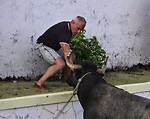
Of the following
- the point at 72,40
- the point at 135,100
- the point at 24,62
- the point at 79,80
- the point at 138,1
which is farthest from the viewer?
the point at 138,1

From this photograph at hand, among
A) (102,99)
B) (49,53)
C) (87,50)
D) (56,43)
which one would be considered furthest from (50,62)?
(102,99)

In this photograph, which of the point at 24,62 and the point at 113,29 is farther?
the point at 113,29

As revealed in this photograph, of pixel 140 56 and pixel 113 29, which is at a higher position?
pixel 113 29

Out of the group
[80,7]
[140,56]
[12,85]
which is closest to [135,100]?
[12,85]

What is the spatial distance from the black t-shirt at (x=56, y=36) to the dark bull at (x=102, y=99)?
2.39 feet

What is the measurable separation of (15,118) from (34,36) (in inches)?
76.1

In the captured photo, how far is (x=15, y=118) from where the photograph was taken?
6.70 meters

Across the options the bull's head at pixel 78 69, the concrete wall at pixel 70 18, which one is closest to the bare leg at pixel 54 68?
the bull's head at pixel 78 69

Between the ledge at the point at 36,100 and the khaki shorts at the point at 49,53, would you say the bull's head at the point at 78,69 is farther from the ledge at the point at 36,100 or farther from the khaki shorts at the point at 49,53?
the khaki shorts at the point at 49,53

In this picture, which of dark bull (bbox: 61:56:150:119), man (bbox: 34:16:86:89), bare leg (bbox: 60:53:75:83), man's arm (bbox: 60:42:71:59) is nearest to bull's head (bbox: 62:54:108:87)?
dark bull (bbox: 61:56:150:119)

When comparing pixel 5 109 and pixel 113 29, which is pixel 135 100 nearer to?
pixel 5 109

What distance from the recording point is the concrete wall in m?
7.97

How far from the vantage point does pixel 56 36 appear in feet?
24.8

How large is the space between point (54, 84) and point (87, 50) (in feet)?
2.56
